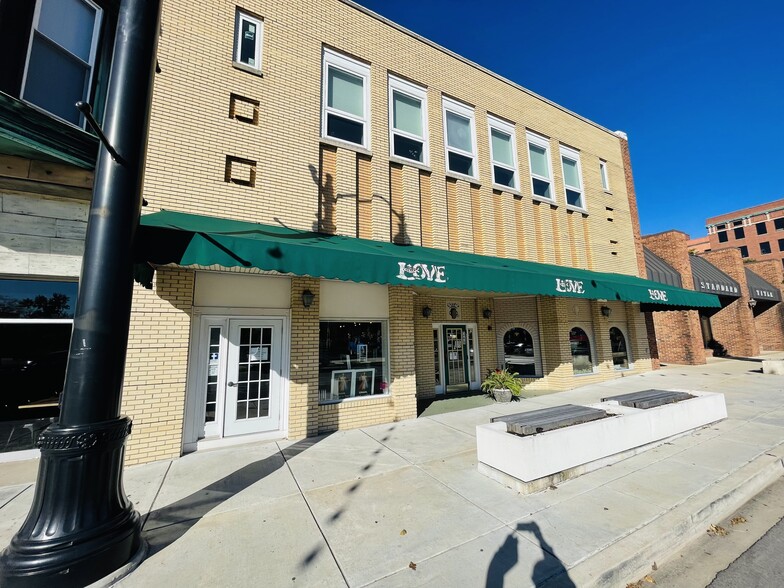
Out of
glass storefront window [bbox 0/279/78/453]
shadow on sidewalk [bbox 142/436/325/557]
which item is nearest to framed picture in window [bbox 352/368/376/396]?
shadow on sidewalk [bbox 142/436/325/557]

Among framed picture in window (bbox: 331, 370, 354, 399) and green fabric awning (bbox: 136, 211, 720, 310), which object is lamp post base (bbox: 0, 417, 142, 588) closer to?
green fabric awning (bbox: 136, 211, 720, 310)

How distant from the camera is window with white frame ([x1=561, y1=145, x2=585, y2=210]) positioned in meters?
12.8

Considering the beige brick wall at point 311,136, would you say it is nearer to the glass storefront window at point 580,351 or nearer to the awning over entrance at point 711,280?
the glass storefront window at point 580,351

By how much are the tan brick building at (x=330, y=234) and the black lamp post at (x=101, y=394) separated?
69cm

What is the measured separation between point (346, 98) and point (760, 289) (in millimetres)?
27440

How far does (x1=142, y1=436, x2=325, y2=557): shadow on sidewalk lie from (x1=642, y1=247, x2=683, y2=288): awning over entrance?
54.5 feet

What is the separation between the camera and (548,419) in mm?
4902

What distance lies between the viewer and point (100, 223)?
10.4 feet

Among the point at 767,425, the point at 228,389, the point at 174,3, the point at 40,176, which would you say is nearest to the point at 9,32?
the point at 40,176

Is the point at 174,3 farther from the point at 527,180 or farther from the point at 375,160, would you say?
the point at 527,180

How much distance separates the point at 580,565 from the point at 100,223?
5.25 meters


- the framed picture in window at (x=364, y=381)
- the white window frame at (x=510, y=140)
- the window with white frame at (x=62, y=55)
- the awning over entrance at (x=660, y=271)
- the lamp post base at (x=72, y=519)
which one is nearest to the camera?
the lamp post base at (x=72, y=519)

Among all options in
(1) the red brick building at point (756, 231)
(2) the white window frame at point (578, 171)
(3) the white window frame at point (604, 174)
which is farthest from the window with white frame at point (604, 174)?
(1) the red brick building at point (756, 231)

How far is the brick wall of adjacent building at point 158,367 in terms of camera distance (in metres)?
5.47
